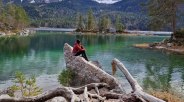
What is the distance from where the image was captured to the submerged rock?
22469mm

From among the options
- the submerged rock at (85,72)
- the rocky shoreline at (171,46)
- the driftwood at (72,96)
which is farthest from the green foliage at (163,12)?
the driftwood at (72,96)

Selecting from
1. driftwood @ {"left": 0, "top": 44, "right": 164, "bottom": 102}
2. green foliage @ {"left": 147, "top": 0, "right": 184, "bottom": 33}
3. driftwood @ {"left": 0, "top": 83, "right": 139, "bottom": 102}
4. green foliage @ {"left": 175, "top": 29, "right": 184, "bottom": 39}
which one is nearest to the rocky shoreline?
green foliage @ {"left": 175, "top": 29, "right": 184, "bottom": 39}

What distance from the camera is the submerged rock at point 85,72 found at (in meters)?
22.5

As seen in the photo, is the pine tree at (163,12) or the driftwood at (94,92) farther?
the pine tree at (163,12)

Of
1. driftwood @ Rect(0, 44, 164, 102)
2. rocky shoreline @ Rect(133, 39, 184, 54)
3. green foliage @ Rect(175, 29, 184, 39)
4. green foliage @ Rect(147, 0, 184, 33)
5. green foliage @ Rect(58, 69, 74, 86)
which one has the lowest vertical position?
rocky shoreline @ Rect(133, 39, 184, 54)

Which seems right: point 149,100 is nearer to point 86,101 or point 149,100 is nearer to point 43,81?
point 86,101

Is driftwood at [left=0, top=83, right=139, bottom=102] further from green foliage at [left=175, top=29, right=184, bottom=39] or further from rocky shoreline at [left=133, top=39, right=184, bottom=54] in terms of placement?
green foliage at [left=175, top=29, right=184, bottom=39]

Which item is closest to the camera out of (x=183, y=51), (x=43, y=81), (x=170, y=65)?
(x=43, y=81)

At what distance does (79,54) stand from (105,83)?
8.13 metres

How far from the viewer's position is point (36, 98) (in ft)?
58.7

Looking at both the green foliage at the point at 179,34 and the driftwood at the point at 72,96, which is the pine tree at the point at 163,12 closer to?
the green foliage at the point at 179,34

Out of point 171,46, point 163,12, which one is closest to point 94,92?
point 171,46

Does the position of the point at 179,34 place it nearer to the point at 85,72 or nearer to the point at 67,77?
the point at 67,77

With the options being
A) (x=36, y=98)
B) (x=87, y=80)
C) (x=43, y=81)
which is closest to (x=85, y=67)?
(x=87, y=80)
